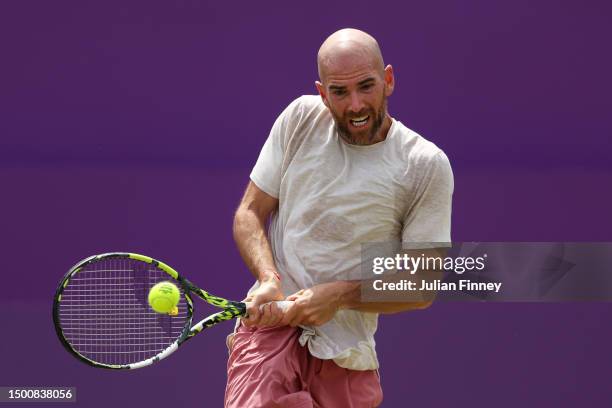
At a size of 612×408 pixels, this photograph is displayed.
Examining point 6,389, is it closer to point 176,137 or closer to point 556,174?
point 176,137

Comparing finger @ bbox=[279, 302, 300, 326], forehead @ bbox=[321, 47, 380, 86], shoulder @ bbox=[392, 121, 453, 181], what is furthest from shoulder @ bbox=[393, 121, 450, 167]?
finger @ bbox=[279, 302, 300, 326]

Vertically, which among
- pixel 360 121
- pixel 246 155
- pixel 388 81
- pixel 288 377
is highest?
pixel 246 155

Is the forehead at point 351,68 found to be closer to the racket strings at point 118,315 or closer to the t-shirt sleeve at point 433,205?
the t-shirt sleeve at point 433,205

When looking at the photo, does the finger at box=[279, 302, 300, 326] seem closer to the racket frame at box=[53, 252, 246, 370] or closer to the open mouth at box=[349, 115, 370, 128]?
the racket frame at box=[53, 252, 246, 370]

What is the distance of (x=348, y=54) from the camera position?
4195mm

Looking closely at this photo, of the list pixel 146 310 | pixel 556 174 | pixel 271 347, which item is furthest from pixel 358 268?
pixel 556 174

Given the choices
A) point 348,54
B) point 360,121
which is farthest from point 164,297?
point 348,54

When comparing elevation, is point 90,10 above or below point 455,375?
above

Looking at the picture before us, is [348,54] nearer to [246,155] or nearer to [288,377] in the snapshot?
[288,377]

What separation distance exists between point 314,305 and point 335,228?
0.83 feet

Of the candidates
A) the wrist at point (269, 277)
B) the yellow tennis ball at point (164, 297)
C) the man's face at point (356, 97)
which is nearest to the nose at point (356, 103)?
the man's face at point (356, 97)

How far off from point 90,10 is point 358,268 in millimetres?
2283

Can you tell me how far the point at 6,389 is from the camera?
597 cm

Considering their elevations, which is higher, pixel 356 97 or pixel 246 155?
pixel 246 155
